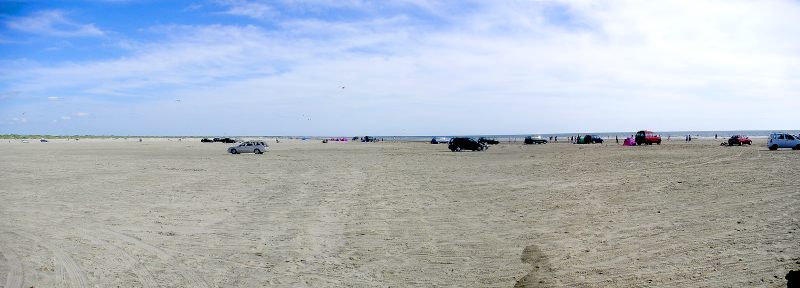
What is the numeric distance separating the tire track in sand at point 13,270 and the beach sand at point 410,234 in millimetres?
40

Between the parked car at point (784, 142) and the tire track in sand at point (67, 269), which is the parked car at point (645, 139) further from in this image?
the tire track in sand at point (67, 269)

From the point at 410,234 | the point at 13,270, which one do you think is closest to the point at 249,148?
the point at 410,234

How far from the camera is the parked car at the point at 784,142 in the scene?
1596 inches

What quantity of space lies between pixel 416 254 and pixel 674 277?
4.56m

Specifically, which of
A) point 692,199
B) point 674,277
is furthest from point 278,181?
point 674,277

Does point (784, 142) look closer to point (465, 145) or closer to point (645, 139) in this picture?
point (645, 139)

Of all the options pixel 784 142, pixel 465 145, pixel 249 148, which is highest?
pixel 784 142

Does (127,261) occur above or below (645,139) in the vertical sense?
below

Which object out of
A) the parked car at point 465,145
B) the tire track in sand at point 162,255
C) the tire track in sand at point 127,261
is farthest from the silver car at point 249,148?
the tire track in sand at point 127,261

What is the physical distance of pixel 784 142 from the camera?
41.5 meters

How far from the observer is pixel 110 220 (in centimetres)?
1336

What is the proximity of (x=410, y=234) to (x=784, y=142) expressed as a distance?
43343 millimetres

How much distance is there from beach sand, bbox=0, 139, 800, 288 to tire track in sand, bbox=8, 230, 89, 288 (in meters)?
0.03

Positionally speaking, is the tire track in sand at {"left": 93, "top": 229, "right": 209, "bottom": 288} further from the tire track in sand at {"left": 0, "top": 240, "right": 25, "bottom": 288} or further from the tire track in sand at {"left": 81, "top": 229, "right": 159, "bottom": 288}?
the tire track in sand at {"left": 0, "top": 240, "right": 25, "bottom": 288}
